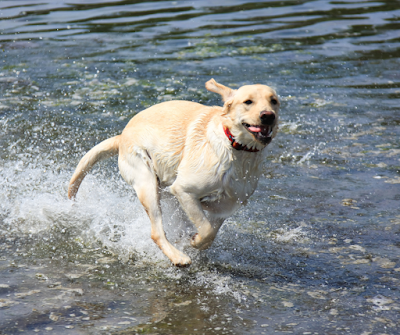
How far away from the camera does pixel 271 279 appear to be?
4.32m

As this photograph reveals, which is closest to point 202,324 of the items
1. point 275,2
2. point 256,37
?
point 256,37

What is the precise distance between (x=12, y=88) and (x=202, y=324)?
7.13 meters

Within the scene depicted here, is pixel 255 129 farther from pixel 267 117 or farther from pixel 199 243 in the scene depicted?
pixel 199 243

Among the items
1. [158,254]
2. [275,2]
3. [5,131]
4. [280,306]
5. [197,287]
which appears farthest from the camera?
[275,2]

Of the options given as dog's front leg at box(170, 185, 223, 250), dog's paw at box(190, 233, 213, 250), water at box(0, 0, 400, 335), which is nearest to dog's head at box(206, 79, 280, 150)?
dog's front leg at box(170, 185, 223, 250)

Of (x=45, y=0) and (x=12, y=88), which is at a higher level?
(x=45, y=0)

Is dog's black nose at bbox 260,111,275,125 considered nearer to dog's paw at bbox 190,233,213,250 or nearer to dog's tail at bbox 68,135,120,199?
dog's paw at bbox 190,233,213,250

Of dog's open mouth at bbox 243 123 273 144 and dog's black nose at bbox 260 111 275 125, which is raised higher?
dog's black nose at bbox 260 111 275 125

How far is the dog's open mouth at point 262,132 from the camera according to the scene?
3.79 metres

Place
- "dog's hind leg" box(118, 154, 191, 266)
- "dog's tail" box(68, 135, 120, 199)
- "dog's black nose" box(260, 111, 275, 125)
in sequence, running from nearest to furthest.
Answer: "dog's black nose" box(260, 111, 275, 125)
"dog's hind leg" box(118, 154, 191, 266)
"dog's tail" box(68, 135, 120, 199)

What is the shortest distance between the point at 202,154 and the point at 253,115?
588mm

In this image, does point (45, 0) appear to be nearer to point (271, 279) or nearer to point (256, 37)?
point (256, 37)

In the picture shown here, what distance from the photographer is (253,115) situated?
12.5 feet

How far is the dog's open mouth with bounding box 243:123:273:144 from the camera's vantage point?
3785mm
